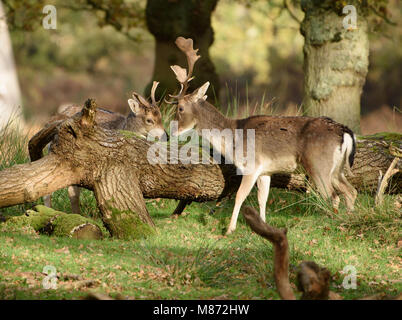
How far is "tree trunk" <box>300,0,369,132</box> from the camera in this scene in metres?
11.0

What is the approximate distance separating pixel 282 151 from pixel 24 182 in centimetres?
316

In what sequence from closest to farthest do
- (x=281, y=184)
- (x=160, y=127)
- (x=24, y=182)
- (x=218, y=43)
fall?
(x=24, y=182), (x=281, y=184), (x=160, y=127), (x=218, y=43)

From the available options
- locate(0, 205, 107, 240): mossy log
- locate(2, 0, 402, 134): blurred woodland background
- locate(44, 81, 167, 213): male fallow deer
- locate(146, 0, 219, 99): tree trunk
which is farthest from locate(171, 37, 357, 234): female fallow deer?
locate(146, 0, 219, 99): tree trunk

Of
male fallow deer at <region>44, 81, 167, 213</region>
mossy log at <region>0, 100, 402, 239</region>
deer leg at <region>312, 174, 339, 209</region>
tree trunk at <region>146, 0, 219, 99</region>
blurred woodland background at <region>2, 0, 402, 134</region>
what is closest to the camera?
mossy log at <region>0, 100, 402, 239</region>

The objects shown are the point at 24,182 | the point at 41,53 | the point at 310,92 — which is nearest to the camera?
the point at 24,182

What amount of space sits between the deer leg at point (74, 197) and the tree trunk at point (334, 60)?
4.24 metres

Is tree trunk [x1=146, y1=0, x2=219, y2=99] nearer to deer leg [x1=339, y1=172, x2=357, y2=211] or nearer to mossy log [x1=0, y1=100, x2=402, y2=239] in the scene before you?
mossy log [x1=0, y1=100, x2=402, y2=239]

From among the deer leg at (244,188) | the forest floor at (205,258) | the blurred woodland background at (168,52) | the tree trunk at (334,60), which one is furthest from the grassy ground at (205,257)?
the blurred woodland background at (168,52)

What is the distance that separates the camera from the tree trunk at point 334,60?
1097 centimetres

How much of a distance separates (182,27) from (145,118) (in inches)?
148

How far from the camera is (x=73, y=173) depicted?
7762 millimetres

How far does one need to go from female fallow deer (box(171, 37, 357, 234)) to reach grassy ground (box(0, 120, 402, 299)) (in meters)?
0.34

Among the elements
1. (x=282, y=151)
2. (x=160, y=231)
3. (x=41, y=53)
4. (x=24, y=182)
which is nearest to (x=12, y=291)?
(x=24, y=182)
